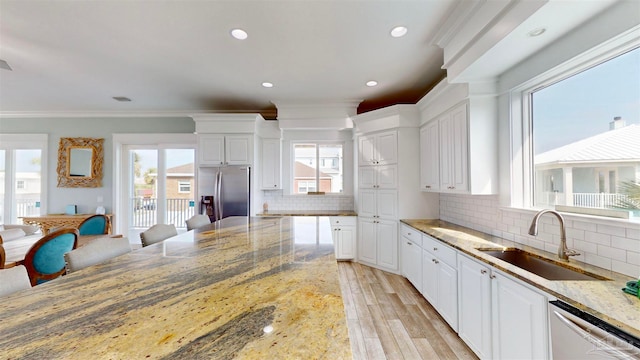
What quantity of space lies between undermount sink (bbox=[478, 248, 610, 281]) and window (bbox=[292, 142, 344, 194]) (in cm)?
316

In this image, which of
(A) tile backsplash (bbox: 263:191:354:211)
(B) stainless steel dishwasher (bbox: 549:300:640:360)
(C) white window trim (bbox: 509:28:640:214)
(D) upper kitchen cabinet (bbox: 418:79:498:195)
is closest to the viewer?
(B) stainless steel dishwasher (bbox: 549:300:640:360)

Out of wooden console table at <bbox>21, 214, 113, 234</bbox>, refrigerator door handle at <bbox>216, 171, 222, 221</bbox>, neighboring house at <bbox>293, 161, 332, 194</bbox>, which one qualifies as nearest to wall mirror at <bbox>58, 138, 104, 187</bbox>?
wooden console table at <bbox>21, 214, 113, 234</bbox>

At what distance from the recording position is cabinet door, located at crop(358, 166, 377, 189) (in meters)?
3.99

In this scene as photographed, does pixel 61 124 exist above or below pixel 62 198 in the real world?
above

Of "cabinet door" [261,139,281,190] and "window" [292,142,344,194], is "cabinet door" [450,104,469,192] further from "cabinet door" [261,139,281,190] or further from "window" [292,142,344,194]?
"cabinet door" [261,139,281,190]

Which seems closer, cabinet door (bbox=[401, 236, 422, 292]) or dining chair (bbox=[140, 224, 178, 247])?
dining chair (bbox=[140, 224, 178, 247])

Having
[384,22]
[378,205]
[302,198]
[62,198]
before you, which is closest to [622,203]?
[384,22]

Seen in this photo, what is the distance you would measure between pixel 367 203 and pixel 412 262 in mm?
1171

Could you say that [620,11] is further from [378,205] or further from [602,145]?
[378,205]

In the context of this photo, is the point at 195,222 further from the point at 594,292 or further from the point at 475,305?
the point at 594,292

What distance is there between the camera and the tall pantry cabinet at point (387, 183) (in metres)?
3.65

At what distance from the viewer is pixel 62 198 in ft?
15.8

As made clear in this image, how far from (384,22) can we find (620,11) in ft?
4.72

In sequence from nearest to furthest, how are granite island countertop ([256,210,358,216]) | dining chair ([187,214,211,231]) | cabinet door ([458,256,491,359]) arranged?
cabinet door ([458,256,491,359]), dining chair ([187,214,211,231]), granite island countertop ([256,210,358,216])
